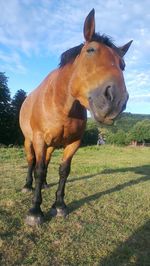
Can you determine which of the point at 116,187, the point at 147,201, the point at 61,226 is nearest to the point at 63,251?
the point at 61,226

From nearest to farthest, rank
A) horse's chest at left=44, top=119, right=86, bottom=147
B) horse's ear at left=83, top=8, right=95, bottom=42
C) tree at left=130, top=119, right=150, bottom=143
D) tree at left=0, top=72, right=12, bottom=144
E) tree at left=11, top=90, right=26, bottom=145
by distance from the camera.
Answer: horse's ear at left=83, top=8, right=95, bottom=42 < horse's chest at left=44, top=119, right=86, bottom=147 < tree at left=0, top=72, right=12, bottom=144 < tree at left=11, top=90, right=26, bottom=145 < tree at left=130, top=119, right=150, bottom=143

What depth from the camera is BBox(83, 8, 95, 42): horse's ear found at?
4040 millimetres

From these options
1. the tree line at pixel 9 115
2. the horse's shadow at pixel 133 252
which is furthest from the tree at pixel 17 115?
the horse's shadow at pixel 133 252

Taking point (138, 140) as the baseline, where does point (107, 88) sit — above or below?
above

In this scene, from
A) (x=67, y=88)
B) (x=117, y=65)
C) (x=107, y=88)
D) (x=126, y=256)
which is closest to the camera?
(x=107, y=88)

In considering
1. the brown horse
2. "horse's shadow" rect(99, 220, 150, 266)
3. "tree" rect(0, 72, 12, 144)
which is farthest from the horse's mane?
"tree" rect(0, 72, 12, 144)

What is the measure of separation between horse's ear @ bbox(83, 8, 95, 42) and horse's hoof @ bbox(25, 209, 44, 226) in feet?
8.51

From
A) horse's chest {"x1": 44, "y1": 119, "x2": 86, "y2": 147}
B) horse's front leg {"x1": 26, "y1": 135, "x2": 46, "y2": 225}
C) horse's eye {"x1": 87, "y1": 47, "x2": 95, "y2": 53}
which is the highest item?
horse's eye {"x1": 87, "y1": 47, "x2": 95, "y2": 53}

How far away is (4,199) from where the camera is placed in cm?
595

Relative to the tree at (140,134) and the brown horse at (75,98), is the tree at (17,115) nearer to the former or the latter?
the tree at (140,134)

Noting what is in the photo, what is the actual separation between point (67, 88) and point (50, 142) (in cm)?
87

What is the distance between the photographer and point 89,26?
13.6 feet

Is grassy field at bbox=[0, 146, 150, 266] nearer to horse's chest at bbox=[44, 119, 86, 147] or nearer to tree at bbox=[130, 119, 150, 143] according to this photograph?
horse's chest at bbox=[44, 119, 86, 147]

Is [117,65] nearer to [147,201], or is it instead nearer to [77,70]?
[77,70]
